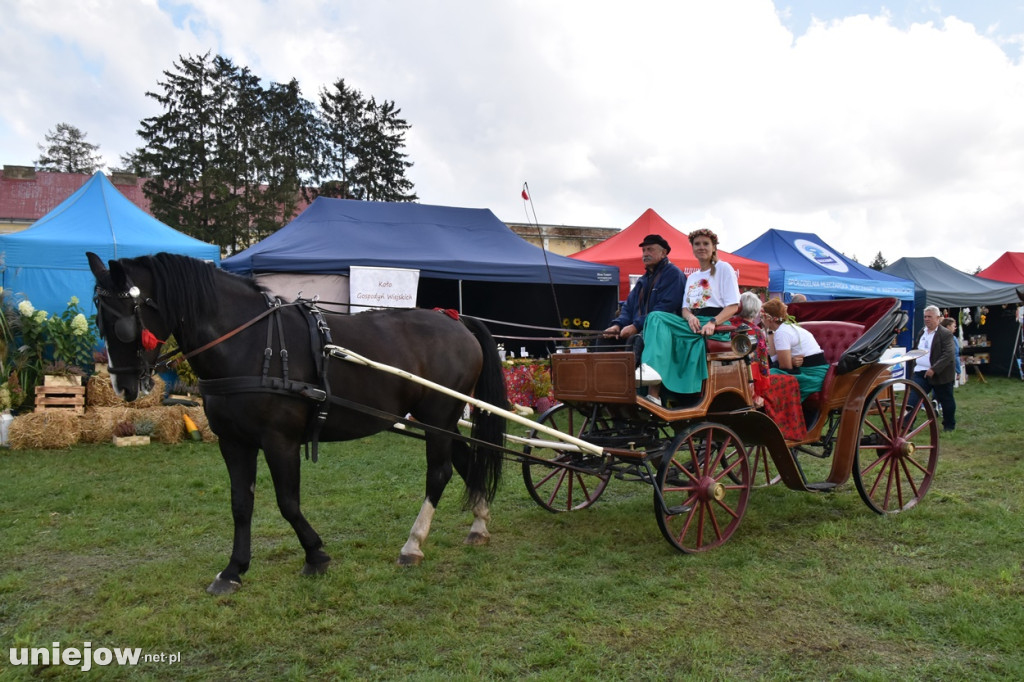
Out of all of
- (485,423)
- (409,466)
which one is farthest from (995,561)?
(409,466)

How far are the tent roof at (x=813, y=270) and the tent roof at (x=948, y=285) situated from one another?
6.60 ft

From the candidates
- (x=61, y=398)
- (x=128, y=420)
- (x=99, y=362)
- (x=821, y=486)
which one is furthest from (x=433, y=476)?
(x=99, y=362)

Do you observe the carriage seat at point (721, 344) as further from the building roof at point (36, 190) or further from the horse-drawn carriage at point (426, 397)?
the building roof at point (36, 190)

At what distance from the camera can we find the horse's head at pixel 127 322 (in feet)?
10.9

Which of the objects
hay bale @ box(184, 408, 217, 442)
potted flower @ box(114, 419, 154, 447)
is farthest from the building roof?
potted flower @ box(114, 419, 154, 447)

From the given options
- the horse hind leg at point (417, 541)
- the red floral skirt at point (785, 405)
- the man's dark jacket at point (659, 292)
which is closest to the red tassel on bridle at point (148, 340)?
the horse hind leg at point (417, 541)

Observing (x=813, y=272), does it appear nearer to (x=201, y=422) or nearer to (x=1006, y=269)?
(x=1006, y=269)

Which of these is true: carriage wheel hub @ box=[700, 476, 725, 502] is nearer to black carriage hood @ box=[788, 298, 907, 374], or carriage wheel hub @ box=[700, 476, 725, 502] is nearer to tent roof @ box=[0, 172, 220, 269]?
black carriage hood @ box=[788, 298, 907, 374]

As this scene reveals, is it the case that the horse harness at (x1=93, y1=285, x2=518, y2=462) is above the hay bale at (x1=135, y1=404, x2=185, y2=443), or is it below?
above

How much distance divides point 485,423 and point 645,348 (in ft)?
3.86

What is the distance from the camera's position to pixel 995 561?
390cm

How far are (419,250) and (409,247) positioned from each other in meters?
0.17

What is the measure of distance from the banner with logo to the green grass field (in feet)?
13.4

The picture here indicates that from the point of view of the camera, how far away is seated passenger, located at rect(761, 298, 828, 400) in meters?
5.03
